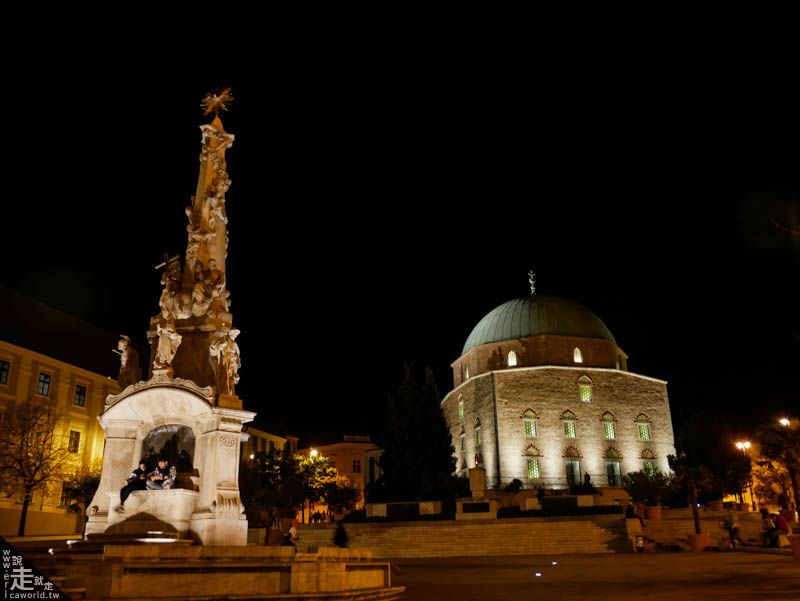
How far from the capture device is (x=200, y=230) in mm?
14609

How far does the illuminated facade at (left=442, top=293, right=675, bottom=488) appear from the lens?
52.0 metres

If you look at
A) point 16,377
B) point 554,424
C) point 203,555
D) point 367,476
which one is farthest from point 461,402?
point 203,555

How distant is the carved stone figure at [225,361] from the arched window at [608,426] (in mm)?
45872

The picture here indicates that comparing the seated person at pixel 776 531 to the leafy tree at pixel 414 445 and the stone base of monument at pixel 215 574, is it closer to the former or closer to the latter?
the stone base of monument at pixel 215 574

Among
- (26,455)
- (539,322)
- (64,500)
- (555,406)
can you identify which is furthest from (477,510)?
(539,322)

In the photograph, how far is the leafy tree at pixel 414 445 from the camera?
4684 centimetres

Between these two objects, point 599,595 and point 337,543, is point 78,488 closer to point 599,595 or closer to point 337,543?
point 337,543

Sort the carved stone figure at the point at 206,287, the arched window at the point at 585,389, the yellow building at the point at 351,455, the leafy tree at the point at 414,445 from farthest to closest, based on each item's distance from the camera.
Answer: the yellow building at the point at 351,455, the arched window at the point at 585,389, the leafy tree at the point at 414,445, the carved stone figure at the point at 206,287

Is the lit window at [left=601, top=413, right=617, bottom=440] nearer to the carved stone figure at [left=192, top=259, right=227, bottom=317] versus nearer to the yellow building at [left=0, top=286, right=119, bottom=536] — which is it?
the yellow building at [left=0, top=286, right=119, bottom=536]

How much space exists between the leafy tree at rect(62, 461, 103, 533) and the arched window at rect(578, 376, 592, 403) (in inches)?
1420

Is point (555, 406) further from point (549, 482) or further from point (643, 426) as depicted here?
point (643, 426)

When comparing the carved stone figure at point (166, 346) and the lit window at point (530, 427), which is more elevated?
the lit window at point (530, 427)

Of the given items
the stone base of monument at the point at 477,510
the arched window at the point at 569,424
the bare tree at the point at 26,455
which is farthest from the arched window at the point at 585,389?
the bare tree at the point at 26,455

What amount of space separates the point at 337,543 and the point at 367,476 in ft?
174
